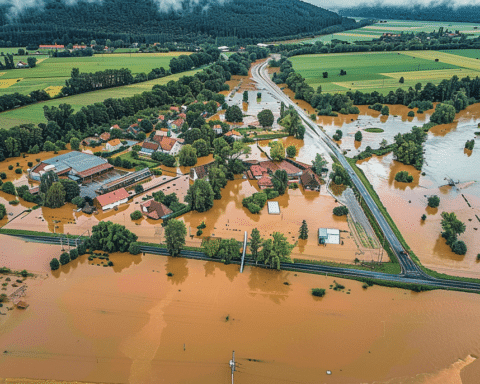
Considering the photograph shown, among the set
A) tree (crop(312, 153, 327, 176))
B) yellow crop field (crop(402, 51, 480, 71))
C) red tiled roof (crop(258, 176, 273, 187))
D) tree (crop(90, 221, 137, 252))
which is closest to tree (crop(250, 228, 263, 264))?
tree (crop(90, 221, 137, 252))

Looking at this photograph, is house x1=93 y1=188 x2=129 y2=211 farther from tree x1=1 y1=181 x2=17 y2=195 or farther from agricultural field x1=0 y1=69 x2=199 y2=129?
agricultural field x1=0 y1=69 x2=199 y2=129

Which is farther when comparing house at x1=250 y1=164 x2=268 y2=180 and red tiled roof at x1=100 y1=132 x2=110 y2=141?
red tiled roof at x1=100 y1=132 x2=110 y2=141

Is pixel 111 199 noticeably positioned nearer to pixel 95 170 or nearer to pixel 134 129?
pixel 95 170

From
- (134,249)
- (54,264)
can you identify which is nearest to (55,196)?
(54,264)

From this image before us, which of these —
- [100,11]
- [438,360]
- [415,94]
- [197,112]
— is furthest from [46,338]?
[100,11]

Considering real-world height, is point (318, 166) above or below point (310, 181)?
above

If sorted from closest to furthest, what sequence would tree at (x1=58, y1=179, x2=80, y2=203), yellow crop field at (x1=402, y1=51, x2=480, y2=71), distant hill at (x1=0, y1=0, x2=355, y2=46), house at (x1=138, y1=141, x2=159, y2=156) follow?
tree at (x1=58, y1=179, x2=80, y2=203)
house at (x1=138, y1=141, x2=159, y2=156)
yellow crop field at (x1=402, y1=51, x2=480, y2=71)
distant hill at (x1=0, y1=0, x2=355, y2=46)

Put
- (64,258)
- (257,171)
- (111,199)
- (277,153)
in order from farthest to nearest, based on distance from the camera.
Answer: (277,153), (257,171), (111,199), (64,258)

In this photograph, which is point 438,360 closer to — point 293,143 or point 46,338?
point 46,338
